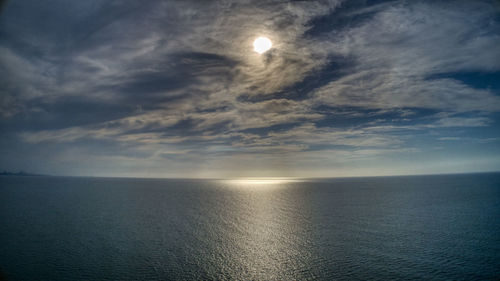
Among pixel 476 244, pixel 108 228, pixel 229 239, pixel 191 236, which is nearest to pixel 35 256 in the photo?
pixel 108 228

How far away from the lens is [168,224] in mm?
60781

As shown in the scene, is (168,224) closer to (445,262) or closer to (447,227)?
(445,262)

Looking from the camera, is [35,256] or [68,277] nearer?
[68,277]

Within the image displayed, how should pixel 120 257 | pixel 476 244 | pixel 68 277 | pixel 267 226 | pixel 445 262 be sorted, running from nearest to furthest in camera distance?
pixel 68 277
pixel 445 262
pixel 120 257
pixel 476 244
pixel 267 226

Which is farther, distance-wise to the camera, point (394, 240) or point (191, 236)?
point (191, 236)

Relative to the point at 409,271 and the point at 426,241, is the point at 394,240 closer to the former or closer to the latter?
the point at 426,241

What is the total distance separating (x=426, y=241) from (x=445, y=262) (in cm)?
1059

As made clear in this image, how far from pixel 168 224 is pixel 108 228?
14015 millimetres

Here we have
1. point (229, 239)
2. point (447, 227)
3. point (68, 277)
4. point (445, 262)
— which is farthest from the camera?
point (447, 227)

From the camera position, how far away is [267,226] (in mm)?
60406

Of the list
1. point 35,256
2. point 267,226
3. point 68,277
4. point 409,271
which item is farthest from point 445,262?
point 35,256

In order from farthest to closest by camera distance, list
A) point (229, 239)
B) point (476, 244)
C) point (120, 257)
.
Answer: point (229, 239), point (476, 244), point (120, 257)

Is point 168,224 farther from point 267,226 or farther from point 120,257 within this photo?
point 267,226

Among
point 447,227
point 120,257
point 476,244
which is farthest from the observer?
point 447,227
